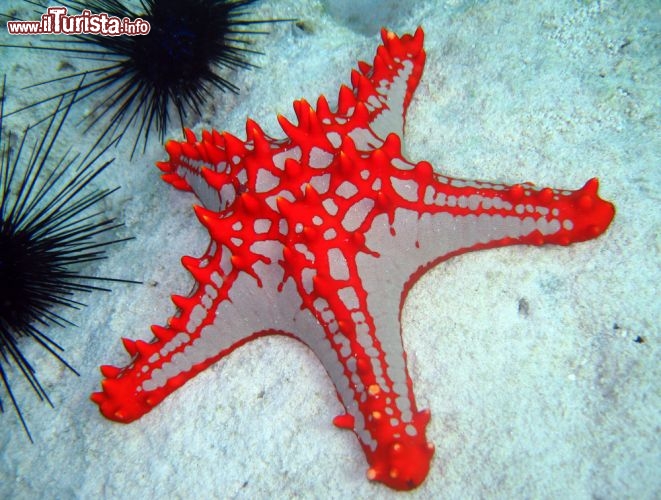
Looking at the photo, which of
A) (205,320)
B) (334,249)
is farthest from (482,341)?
(205,320)

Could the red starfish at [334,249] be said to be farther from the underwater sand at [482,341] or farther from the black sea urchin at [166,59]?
the black sea urchin at [166,59]

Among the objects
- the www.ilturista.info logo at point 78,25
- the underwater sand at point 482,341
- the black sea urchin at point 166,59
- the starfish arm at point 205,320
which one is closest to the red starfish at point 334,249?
the starfish arm at point 205,320

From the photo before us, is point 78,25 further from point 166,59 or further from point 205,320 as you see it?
point 205,320

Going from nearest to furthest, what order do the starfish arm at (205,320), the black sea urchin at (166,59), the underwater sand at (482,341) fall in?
the underwater sand at (482,341), the starfish arm at (205,320), the black sea urchin at (166,59)

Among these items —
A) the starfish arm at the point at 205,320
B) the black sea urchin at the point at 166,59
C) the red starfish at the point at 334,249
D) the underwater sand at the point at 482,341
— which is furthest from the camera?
the black sea urchin at the point at 166,59

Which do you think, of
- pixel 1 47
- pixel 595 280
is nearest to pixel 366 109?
pixel 595 280

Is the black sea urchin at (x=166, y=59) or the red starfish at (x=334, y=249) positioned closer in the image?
the red starfish at (x=334, y=249)
